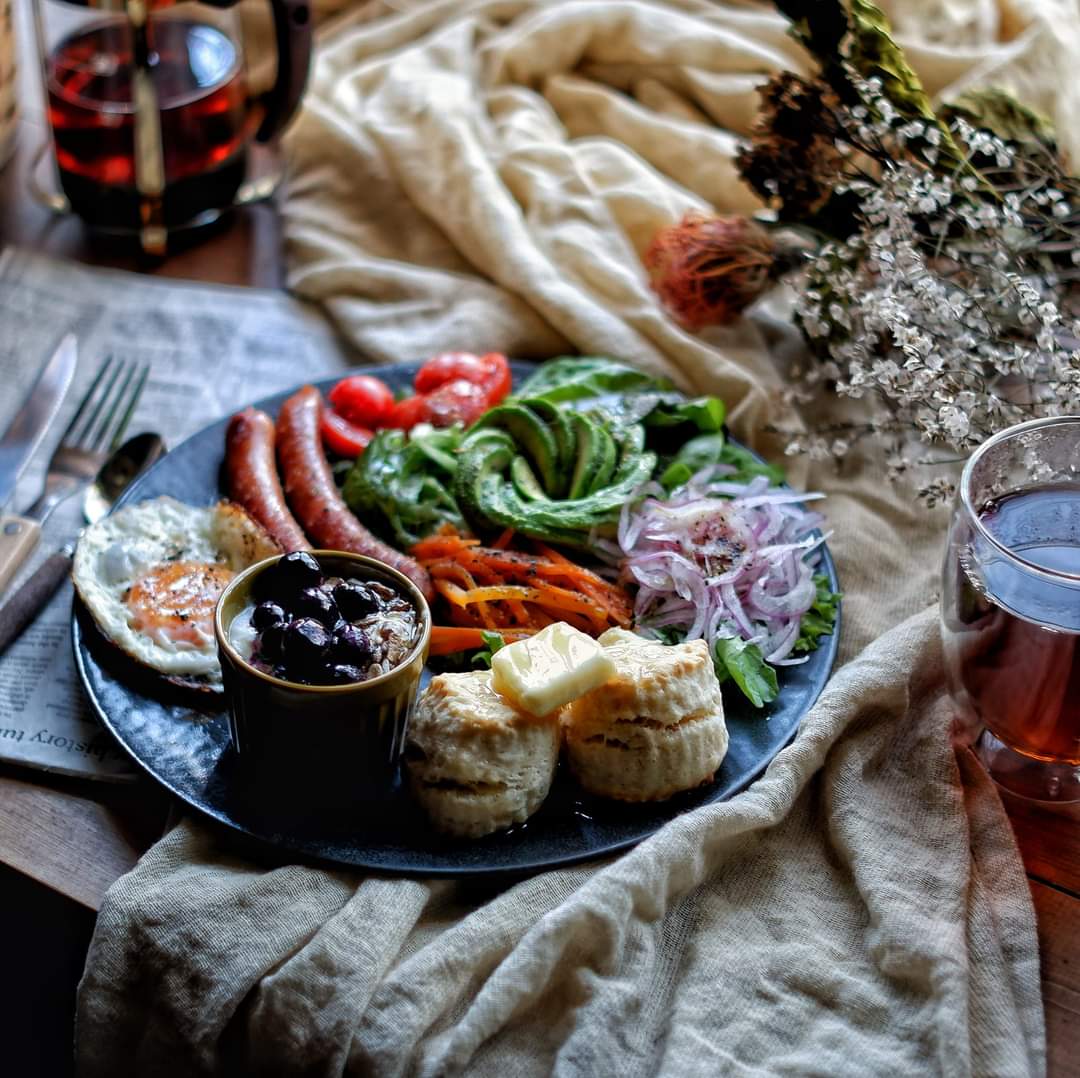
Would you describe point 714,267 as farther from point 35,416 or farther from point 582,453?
point 35,416

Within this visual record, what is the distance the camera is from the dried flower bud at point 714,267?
2.84 m

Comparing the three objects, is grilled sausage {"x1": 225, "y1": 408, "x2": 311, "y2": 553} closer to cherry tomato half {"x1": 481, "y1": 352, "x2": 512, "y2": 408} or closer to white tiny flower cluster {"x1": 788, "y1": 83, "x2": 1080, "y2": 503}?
cherry tomato half {"x1": 481, "y1": 352, "x2": 512, "y2": 408}

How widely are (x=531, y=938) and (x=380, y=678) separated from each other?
40cm

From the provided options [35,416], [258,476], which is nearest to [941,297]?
[258,476]

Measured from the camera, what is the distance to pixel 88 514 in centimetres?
254

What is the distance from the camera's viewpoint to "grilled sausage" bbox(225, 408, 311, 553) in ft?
7.84

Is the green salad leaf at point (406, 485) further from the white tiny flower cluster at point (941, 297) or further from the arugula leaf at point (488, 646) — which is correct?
the white tiny flower cluster at point (941, 297)

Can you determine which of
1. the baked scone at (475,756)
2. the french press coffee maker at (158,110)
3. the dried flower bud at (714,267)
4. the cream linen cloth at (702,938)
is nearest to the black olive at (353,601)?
the baked scone at (475,756)

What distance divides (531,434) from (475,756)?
90 cm

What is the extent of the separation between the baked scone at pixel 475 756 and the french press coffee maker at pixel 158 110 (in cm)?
178

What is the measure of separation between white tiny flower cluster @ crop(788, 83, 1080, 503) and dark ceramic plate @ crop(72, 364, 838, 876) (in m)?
0.50

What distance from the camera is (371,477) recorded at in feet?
8.22

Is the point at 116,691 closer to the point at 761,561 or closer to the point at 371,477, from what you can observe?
the point at 371,477

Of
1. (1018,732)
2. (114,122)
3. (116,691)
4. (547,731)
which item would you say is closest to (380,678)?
(547,731)
